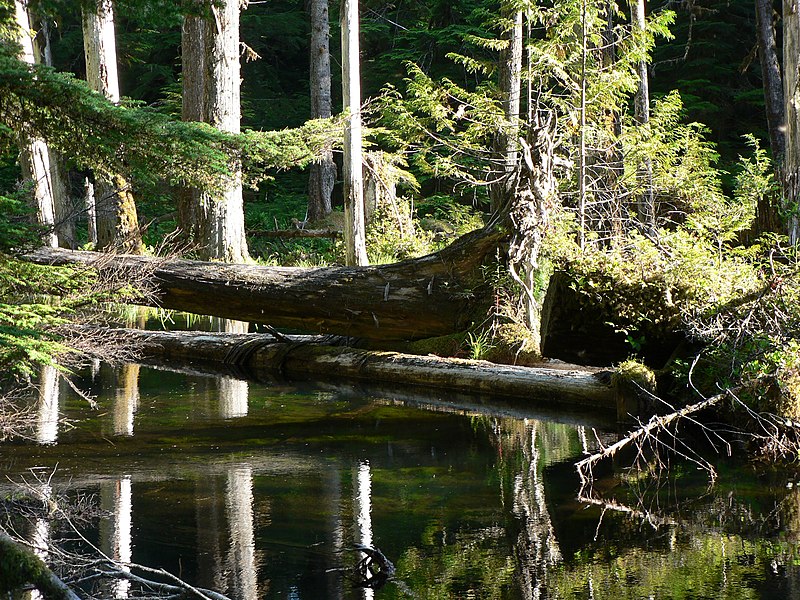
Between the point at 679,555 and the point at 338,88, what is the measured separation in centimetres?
2773

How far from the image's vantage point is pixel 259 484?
6.06m

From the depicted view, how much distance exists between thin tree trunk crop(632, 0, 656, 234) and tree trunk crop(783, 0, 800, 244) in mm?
1802

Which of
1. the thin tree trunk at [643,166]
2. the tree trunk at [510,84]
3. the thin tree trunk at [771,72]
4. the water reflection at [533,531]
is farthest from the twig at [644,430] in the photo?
the thin tree trunk at [771,72]

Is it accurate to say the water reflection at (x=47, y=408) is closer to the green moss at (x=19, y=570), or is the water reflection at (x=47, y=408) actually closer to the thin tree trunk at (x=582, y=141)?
the green moss at (x=19, y=570)

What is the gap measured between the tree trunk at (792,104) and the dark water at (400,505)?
16.7ft

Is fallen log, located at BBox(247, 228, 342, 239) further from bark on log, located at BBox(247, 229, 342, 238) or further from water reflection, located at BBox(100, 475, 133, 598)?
water reflection, located at BBox(100, 475, 133, 598)

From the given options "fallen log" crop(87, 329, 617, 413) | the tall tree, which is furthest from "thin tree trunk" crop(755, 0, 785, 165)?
"fallen log" crop(87, 329, 617, 413)

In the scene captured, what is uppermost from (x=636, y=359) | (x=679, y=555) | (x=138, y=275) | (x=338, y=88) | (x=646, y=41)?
(x=338, y=88)

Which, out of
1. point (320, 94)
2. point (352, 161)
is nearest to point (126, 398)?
point (352, 161)

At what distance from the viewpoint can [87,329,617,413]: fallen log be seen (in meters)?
8.58

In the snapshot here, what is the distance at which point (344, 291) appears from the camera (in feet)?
34.0

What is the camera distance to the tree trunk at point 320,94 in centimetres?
2241

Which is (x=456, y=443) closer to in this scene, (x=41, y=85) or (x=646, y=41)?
(x=41, y=85)

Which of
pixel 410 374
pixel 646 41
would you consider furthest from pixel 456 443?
pixel 646 41
